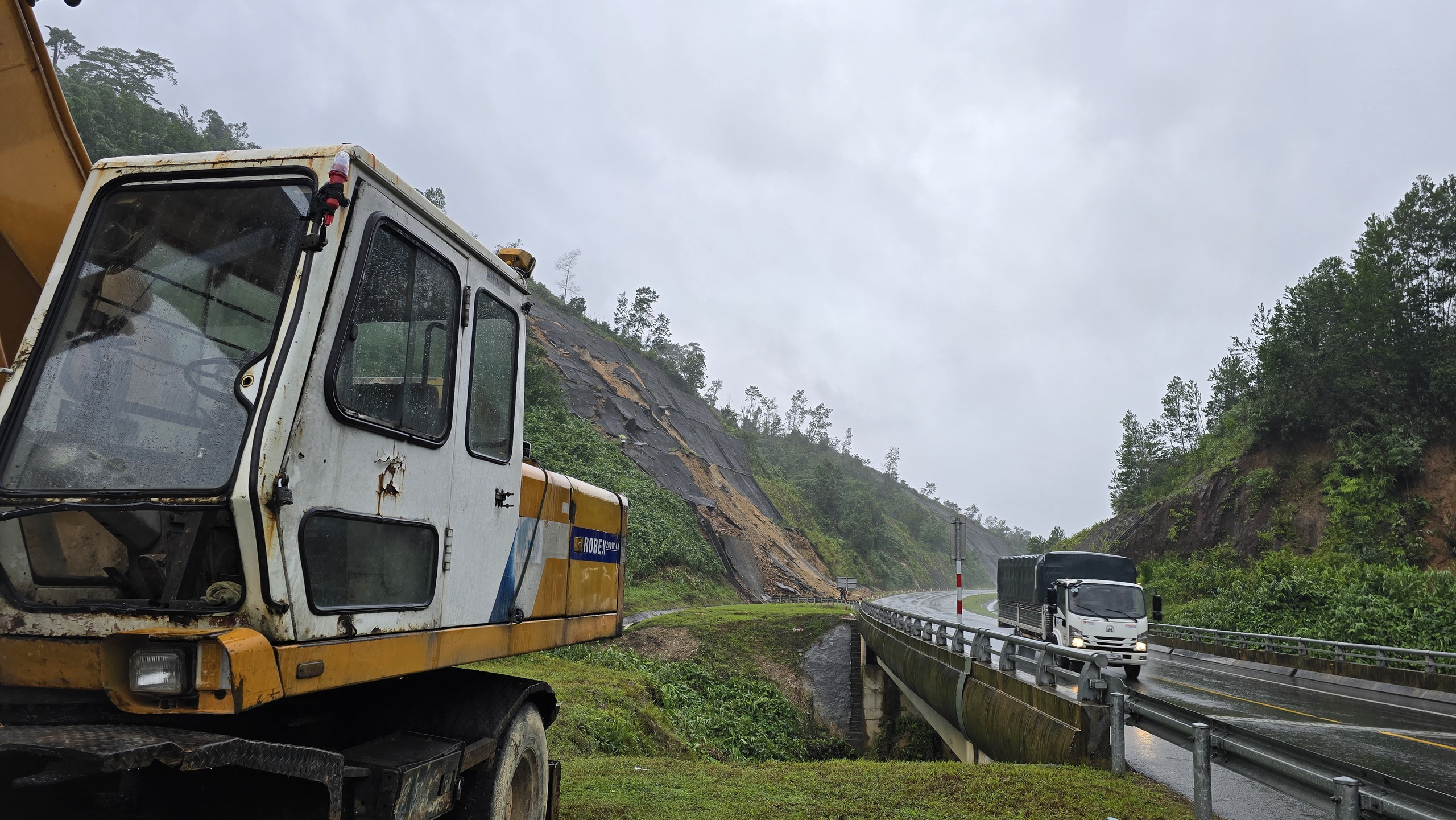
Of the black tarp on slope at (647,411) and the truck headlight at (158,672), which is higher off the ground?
the black tarp on slope at (647,411)

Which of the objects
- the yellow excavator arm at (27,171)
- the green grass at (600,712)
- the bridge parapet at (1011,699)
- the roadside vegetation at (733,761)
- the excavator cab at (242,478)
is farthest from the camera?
the green grass at (600,712)

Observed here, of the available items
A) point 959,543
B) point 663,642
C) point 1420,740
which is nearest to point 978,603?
point 959,543

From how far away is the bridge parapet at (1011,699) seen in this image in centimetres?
905

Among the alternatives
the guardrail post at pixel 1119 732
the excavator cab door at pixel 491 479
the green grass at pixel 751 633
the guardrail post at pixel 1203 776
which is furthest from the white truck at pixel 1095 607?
the excavator cab door at pixel 491 479

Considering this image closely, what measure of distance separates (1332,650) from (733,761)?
57.4 feet

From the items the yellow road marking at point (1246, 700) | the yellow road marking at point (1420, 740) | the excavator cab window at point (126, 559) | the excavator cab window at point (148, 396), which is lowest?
the yellow road marking at point (1246, 700)

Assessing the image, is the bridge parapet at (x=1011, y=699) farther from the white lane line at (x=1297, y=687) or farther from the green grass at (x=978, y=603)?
the green grass at (x=978, y=603)

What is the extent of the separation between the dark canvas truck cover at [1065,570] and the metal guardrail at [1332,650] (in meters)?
4.46

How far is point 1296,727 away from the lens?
1235 cm

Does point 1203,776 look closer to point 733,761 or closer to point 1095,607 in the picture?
point 733,761

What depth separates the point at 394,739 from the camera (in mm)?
4246

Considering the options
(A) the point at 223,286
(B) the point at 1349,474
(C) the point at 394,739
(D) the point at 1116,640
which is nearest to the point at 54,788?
(C) the point at 394,739

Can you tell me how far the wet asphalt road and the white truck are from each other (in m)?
0.88

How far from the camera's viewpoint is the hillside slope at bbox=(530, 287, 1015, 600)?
6194 centimetres
